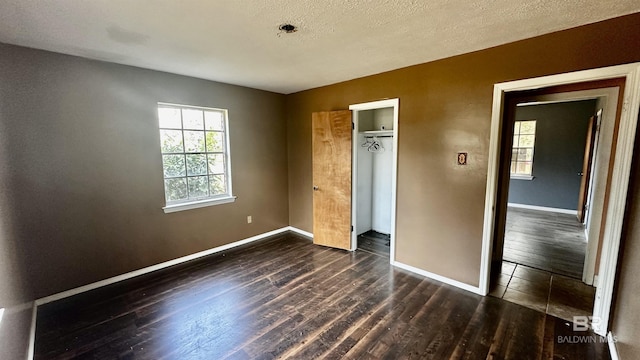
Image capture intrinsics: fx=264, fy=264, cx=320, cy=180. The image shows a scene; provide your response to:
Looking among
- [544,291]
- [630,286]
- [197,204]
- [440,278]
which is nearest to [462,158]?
[440,278]

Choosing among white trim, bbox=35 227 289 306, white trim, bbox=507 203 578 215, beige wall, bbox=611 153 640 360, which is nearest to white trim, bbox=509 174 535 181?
white trim, bbox=507 203 578 215

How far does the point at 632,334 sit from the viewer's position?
1.67m

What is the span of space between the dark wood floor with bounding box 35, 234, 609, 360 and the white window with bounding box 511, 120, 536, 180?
5.16 metres

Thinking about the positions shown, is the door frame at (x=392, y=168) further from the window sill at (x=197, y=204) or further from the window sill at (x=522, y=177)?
the window sill at (x=522, y=177)

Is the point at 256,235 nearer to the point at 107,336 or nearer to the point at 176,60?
the point at 107,336

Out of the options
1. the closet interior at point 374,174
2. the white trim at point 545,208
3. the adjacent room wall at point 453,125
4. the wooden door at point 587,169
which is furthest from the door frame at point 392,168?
the white trim at point 545,208

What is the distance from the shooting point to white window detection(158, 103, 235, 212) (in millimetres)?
3357

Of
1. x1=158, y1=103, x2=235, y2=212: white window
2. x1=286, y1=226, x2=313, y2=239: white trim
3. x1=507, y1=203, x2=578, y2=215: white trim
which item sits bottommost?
x1=286, y1=226, x2=313, y2=239: white trim

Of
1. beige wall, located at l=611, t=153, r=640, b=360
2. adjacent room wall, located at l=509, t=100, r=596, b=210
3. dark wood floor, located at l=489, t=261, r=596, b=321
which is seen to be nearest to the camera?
beige wall, located at l=611, t=153, r=640, b=360

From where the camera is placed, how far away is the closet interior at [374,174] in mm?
4328

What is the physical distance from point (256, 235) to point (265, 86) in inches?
93.0

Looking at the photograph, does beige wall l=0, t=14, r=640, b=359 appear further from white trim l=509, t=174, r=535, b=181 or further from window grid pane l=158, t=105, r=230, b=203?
white trim l=509, t=174, r=535, b=181

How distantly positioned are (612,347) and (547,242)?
8.42ft

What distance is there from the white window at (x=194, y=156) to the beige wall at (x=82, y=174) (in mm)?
139
